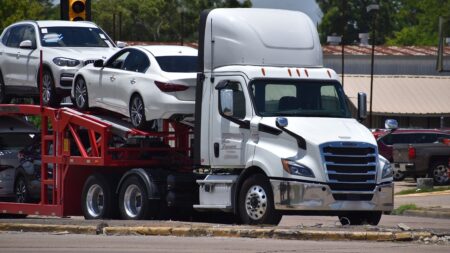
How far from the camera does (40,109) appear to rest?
23141 mm

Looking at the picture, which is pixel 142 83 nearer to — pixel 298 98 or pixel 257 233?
pixel 298 98

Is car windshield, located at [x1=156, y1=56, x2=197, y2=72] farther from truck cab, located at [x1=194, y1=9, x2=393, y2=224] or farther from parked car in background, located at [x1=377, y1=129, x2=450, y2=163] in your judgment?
parked car in background, located at [x1=377, y1=129, x2=450, y2=163]

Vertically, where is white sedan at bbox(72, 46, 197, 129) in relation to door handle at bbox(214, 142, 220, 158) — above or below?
above

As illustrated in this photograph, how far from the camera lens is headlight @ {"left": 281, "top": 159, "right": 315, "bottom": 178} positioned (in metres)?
19.1

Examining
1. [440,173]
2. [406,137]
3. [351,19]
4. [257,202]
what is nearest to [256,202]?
[257,202]

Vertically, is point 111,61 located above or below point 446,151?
above

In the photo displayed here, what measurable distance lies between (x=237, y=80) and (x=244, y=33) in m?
0.82

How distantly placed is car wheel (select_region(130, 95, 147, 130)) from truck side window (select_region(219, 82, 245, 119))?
5.25ft

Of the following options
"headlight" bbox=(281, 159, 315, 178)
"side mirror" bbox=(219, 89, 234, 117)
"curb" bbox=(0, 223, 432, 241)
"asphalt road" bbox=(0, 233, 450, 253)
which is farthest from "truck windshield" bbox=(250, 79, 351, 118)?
"asphalt road" bbox=(0, 233, 450, 253)

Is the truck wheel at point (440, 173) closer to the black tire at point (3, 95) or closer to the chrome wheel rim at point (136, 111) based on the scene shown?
the black tire at point (3, 95)

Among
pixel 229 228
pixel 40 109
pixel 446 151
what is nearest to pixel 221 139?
pixel 229 228

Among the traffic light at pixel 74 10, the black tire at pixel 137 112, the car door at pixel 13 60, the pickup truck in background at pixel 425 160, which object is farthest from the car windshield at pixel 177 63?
the pickup truck in background at pixel 425 160

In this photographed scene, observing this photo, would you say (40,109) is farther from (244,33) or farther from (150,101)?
(244,33)

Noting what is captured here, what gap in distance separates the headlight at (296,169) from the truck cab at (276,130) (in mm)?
15
